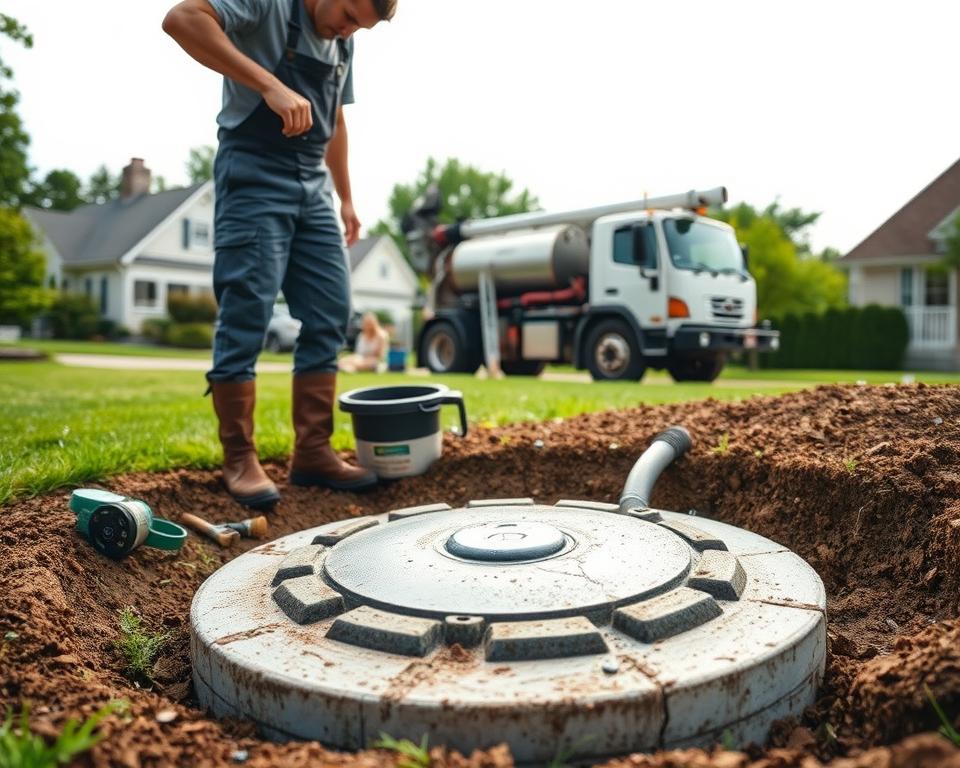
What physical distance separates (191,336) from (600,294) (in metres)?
16.2

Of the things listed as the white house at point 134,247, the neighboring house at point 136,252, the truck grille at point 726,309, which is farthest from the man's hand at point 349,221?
the white house at point 134,247

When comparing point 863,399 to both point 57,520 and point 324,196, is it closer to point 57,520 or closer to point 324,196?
point 324,196

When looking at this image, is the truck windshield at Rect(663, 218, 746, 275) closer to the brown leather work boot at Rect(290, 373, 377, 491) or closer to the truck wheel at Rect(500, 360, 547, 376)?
the truck wheel at Rect(500, 360, 547, 376)

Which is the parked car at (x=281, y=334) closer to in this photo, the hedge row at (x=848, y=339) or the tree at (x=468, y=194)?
the hedge row at (x=848, y=339)

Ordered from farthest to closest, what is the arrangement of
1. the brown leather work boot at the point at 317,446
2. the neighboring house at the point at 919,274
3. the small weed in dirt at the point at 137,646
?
1. the neighboring house at the point at 919,274
2. the brown leather work boot at the point at 317,446
3. the small weed in dirt at the point at 137,646

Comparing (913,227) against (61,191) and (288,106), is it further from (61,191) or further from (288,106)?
(61,191)

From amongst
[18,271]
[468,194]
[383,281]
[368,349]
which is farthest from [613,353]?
[468,194]

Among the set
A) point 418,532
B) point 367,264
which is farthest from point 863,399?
point 367,264

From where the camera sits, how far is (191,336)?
2370cm

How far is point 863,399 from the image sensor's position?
3.02 m

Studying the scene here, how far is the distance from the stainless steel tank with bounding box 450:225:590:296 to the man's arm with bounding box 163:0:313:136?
9696mm

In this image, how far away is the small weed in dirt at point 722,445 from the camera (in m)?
2.87

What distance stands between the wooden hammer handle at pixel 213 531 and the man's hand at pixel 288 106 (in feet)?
4.34

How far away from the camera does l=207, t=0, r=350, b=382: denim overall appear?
2.85 m
